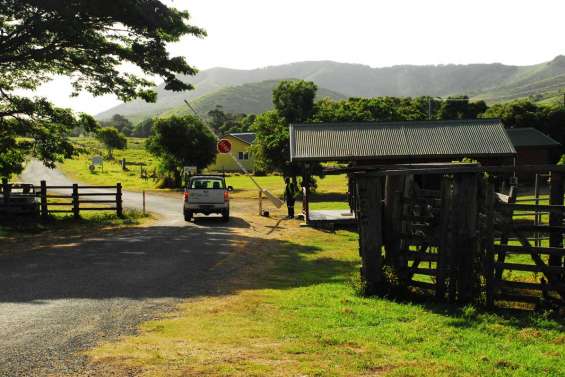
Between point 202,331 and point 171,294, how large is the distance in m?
2.87

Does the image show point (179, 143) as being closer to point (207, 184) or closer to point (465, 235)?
point (207, 184)

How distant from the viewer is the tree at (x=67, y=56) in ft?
63.3

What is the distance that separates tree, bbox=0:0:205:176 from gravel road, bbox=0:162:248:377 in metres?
6.45

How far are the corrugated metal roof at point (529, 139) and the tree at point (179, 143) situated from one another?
31432 mm

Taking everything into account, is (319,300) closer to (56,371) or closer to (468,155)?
(56,371)

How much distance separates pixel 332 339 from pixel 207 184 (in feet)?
60.5

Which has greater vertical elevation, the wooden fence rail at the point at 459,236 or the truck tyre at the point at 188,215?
the wooden fence rail at the point at 459,236

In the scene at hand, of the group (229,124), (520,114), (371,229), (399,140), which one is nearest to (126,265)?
→ (371,229)

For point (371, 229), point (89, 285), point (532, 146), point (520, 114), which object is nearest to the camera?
point (371, 229)

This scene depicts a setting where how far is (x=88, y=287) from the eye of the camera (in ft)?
35.7

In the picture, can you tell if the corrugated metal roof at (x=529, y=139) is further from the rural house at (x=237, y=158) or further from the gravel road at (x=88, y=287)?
the gravel road at (x=88, y=287)

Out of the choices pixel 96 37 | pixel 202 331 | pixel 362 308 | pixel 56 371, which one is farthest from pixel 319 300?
pixel 96 37

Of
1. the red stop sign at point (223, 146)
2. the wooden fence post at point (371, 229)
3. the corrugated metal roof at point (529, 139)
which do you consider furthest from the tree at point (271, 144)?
the wooden fence post at point (371, 229)

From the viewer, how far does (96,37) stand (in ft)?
70.9
